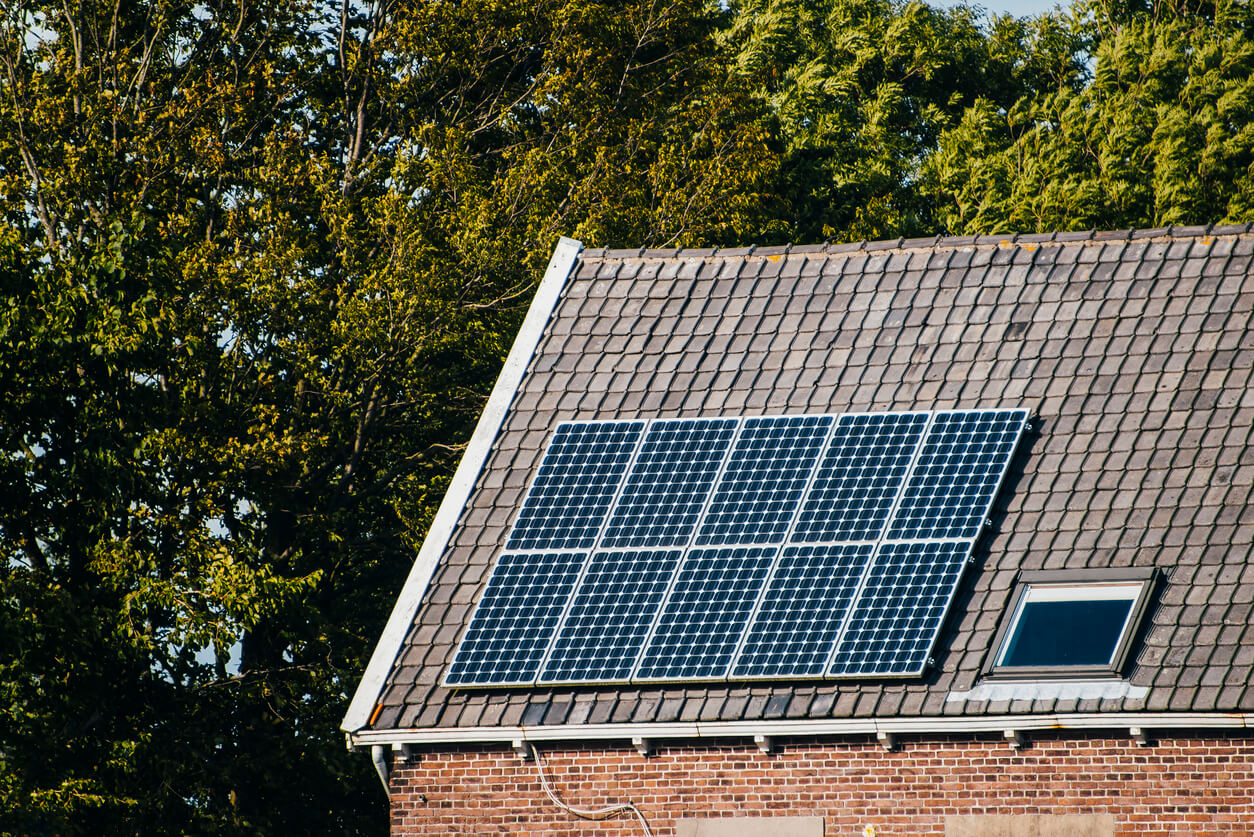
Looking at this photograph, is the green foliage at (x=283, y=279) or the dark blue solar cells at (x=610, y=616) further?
the green foliage at (x=283, y=279)

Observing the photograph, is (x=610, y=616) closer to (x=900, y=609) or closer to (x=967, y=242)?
(x=900, y=609)

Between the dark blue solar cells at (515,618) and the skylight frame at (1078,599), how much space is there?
3876 millimetres

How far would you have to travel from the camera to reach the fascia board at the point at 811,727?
483 inches

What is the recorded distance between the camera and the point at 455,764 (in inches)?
555

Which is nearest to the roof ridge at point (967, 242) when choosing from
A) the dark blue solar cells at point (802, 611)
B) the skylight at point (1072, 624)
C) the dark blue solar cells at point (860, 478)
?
the dark blue solar cells at point (860, 478)

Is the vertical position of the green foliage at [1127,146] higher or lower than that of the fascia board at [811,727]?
higher

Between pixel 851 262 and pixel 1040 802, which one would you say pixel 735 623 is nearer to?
pixel 1040 802

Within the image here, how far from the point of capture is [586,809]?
13844mm

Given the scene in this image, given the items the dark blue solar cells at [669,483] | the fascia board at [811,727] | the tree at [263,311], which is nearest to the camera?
the fascia board at [811,727]

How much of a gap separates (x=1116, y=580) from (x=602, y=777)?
183 inches

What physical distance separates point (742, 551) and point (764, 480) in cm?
77

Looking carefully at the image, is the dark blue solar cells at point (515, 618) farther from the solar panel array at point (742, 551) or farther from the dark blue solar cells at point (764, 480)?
the dark blue solar cells at point (764, 480)

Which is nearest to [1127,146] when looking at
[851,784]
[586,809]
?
[851,784]

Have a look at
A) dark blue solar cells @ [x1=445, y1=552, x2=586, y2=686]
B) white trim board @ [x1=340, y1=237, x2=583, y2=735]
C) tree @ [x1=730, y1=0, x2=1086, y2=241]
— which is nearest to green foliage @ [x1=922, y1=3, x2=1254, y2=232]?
tree @ [x1=730, y1=0, x2=1086, y2=241]
